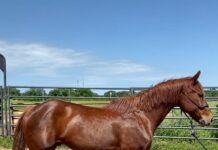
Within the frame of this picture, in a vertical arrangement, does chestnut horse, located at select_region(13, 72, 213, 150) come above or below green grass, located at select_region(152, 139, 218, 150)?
above

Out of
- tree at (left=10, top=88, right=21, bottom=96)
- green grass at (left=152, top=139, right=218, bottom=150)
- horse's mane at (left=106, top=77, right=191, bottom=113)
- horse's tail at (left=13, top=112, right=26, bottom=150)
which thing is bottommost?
green grass at (left=152, top=139, right=218, bottom=150)

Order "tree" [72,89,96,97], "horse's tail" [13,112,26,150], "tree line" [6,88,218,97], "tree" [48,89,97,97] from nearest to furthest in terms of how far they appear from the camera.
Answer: "horse's tail" [13,112,26,150]
"tree line" [6,88,218,97]
"tree" [48,89,97,97]
"tree" [72,89,96,97]

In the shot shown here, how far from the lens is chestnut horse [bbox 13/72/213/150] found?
4992 mm

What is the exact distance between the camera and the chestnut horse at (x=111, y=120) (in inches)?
197

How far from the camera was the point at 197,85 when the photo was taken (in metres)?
5.34

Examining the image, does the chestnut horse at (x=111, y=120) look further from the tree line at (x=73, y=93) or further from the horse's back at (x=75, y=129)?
the tree line at (x=73, y=93)

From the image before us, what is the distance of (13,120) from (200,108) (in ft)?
22.9

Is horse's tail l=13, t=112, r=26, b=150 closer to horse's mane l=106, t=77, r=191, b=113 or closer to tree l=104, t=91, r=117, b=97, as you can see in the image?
horse's mane l=106, t=77, r=191, b=113

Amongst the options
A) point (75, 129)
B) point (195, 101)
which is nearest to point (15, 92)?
point (75, 129)

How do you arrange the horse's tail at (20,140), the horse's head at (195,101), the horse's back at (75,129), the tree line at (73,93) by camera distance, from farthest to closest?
the tree line at (73,93)
the horse's head at (195,101)
the horse's tail at (20,140)
the horse's back at (75,129)

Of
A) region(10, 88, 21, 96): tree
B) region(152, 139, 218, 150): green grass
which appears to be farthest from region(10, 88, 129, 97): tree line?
region(152, 139, 218, 150): green grass

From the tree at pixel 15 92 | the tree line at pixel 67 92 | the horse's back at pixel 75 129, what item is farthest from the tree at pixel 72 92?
the horse's back at pixel 75 129

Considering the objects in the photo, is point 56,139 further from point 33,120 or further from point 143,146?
point 143,146

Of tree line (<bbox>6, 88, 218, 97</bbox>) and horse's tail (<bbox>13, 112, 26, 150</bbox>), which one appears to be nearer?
horse's tail (<bbox>13, 112, 26, 150</bbox>)
